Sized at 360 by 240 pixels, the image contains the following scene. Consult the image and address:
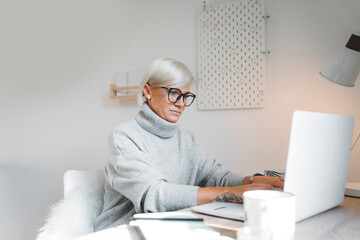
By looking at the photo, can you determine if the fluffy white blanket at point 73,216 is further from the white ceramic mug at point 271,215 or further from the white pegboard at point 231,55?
the white pegboard at point 231,55

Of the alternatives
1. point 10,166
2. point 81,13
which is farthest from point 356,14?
point 10,166

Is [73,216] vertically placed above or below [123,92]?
below

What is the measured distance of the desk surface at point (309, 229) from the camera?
28.7 inches

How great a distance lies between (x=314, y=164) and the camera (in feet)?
2.72

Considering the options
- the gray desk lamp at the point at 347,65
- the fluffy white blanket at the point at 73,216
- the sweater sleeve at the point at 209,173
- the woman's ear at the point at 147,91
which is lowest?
the fluffy white blanket at the point at 73,216

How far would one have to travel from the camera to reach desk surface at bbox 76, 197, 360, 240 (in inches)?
28.7

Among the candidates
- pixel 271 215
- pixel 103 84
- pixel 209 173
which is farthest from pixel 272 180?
pixel 103 84

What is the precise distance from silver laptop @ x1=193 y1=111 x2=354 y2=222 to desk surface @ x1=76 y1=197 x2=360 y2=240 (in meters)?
0.02

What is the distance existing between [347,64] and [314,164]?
2.60 ft

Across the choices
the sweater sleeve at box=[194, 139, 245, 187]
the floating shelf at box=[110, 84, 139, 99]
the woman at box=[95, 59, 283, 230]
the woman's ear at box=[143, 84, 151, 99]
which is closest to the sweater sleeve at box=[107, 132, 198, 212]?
the woman at box=[95, 59, 283, 230]

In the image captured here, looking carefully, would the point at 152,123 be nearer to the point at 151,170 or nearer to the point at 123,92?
the point at 151,170

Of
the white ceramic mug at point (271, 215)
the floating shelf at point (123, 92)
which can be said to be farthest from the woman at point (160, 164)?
the floating shelf at point (123, 92)

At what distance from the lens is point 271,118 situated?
6.27ft

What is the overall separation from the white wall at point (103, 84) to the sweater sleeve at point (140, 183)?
941 millimetres
